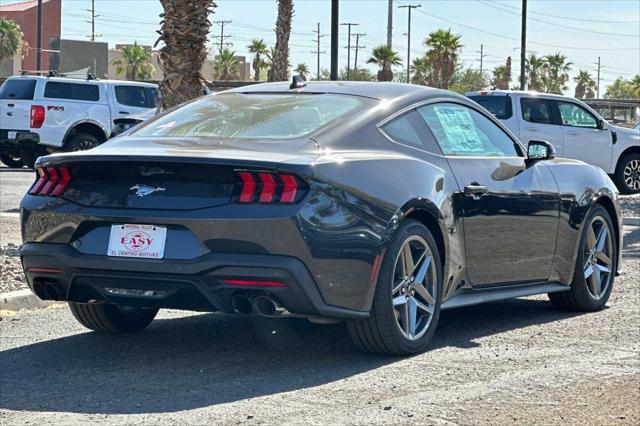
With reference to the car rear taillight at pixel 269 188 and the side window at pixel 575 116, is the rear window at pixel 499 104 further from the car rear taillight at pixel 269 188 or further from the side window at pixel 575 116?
the car rear taillight at pixel 269 188

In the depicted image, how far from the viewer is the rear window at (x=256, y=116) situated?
6656mm

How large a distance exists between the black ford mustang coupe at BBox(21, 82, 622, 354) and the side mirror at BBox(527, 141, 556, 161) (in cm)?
38

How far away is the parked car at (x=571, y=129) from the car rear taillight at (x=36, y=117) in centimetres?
865

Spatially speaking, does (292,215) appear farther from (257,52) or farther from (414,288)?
(257,52)

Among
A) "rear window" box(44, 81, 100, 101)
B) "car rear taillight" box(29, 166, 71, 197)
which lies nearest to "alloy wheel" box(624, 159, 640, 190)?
"rear window" box(44, 81, 100, 101)

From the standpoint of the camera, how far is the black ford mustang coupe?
592 centimetres

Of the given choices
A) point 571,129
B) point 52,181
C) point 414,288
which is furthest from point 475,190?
point 571,129

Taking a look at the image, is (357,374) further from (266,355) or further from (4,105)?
A: (4,105)

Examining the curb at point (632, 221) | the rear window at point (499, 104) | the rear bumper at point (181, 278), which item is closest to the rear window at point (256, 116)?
the rear bumper at point (181, 278)

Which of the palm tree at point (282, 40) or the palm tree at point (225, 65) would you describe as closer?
the palm tree at point (282, 40)

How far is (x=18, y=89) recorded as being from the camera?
24.7 m

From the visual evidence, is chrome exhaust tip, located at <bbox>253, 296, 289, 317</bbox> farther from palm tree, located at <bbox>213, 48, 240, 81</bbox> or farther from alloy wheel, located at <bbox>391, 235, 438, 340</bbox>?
palm tree, located at <bbox>213, 48, 240, 81</bbox>

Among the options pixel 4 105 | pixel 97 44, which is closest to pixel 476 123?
pixel 4 105

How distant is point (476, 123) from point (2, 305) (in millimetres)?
3616
